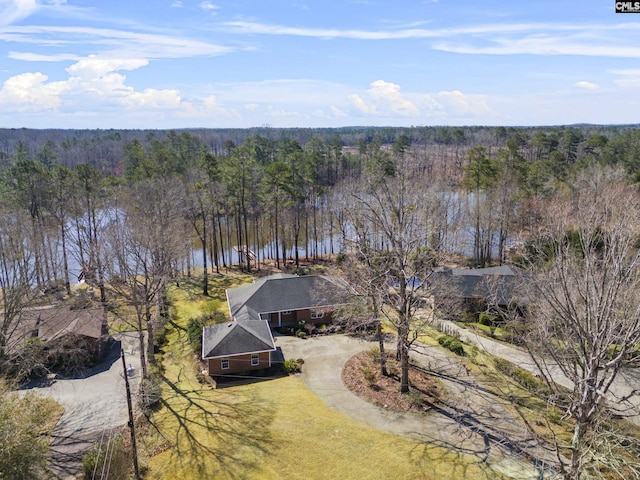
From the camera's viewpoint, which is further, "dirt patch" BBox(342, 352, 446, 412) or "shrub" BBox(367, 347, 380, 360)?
"shrub" BBox(367, 347, 380, 360)

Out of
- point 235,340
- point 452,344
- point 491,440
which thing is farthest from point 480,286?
point 235,340

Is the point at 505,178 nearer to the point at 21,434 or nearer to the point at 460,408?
the point at 460,408

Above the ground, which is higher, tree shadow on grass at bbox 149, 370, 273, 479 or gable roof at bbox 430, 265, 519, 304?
gable roof at bbox 430, 265, 519, 304

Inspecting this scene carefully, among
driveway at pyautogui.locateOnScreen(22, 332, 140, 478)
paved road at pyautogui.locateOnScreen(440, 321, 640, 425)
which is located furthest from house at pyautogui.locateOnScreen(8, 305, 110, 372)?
paved road at pyautogui.locateOnScreen(440, 321, 640, 425)

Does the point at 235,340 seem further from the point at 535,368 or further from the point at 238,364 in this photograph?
the point at 535,368

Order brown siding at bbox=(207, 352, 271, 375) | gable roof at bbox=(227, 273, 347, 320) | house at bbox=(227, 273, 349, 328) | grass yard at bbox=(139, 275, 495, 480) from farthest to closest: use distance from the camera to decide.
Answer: house at bbox=(227, 273, 349, 328) < gable roof at bbox=(227, 273, 347, 320) < brown siding at bbox=(207, 352, 271, 375) < grass yard at bbox=(139, 275, 495, 480)

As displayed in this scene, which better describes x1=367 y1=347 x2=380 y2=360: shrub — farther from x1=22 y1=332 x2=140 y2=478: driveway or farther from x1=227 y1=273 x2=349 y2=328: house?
x1=22 y1=332 x2=140 y2=478: driveway

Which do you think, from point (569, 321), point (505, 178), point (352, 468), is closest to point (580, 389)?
point (569, 321)
